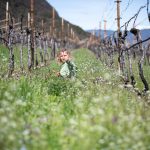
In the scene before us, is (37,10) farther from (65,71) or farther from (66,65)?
(65,71)

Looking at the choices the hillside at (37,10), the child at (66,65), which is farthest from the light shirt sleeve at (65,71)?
the hillside at (37,10)

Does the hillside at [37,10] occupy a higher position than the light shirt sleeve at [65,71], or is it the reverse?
the hillside at [37,10]

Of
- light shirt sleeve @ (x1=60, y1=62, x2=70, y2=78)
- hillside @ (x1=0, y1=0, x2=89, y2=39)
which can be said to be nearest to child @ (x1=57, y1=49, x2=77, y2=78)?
light shirt sleeve @ (x1=60, y1=62, x2=70, y2=78)

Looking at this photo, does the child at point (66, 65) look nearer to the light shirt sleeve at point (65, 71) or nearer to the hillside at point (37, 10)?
the light shirt sleeve at point (65, 71)

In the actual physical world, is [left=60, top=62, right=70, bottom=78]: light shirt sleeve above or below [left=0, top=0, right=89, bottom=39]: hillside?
below

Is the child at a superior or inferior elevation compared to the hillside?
inferior

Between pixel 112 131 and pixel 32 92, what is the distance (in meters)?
5.18

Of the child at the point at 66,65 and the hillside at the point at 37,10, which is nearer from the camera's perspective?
the child at the point at 66,65

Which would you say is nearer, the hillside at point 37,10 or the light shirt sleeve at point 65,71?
the light shirt sleeve at point 65,71

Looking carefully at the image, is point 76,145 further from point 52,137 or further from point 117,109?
point 117,109

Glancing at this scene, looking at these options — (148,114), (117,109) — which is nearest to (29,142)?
(117,109)

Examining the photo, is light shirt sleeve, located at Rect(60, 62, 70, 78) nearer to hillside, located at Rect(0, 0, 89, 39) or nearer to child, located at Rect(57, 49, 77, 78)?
child, located at Rect(57, 49, 77, 78)

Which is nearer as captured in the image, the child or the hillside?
the child

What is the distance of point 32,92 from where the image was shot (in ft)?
35.6
